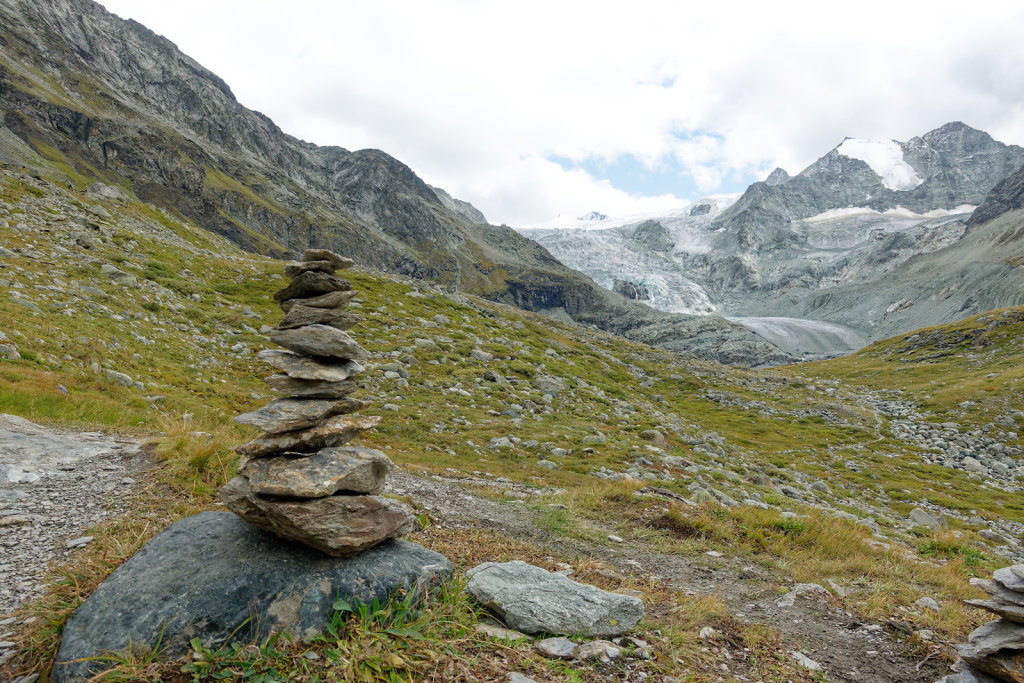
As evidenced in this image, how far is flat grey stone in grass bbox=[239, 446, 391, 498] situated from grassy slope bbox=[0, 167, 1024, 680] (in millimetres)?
1741

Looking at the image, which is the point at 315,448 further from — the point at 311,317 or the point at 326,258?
the point at 326,258

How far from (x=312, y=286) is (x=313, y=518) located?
164 inches

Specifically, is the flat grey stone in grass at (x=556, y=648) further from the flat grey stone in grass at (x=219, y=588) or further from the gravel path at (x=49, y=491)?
the gravel path at (x=49, y=491)

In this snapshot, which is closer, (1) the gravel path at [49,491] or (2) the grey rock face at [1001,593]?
(1) the gravel path at [49,491]

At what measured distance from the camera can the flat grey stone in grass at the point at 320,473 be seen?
18.9ft

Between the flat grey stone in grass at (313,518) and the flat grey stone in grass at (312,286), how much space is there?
11.4ft

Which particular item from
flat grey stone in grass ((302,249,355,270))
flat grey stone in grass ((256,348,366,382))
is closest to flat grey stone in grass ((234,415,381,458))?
flat grey stone in grass ((256,348,366,382))

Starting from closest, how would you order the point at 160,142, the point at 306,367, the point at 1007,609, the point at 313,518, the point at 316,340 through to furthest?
the point at 313,518 → the point at 1007,609 → the point at 306,367 → the point at 316,340 → the point at 160,142

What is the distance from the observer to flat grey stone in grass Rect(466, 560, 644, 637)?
6.13 m

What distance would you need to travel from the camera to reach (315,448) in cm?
695

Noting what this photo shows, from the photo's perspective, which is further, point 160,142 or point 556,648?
point 160,142

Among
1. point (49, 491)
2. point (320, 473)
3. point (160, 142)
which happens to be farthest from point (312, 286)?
point (160, 142)

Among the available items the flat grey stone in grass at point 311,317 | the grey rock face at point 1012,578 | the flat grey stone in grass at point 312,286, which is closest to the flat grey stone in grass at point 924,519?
the grey rock face at point 1012,578

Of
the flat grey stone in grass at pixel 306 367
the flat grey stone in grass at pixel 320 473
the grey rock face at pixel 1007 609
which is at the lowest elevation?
the grey rock face at pixel 1007 609
